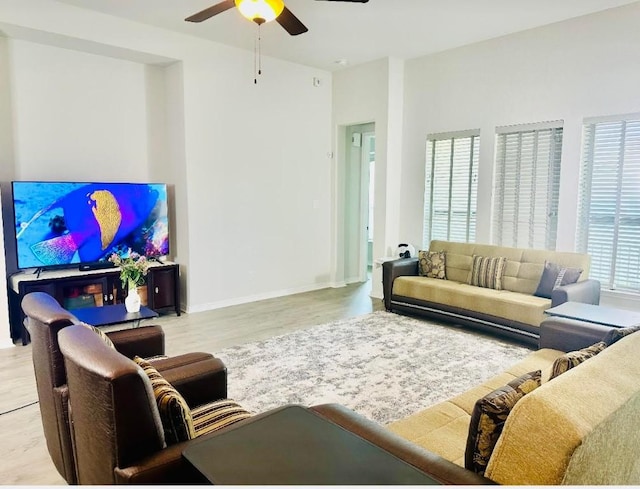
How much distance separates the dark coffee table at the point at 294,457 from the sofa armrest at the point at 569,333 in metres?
2.10

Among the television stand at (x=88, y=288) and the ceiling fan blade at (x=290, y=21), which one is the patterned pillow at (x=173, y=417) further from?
the television stand at (x=88, y=288)

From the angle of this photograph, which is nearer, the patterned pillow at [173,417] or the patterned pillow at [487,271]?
the patterned pillow at [173,417]

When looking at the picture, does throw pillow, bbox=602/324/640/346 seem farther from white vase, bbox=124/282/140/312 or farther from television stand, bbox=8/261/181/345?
television stand, bbox=8/261/181/345

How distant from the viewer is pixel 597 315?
129 inches

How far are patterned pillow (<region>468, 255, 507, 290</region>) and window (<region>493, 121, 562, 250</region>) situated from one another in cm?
51

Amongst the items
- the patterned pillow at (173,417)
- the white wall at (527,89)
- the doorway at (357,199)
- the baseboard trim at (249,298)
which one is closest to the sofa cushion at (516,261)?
the white wall at (527,89)

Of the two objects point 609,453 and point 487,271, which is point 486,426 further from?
point 487,271

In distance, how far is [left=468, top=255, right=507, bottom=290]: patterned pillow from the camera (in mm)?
4883

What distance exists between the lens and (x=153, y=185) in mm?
5207

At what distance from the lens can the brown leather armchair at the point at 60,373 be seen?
1922 millimetres

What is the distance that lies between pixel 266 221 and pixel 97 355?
4.76m

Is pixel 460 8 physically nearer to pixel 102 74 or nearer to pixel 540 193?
pixel 540 193

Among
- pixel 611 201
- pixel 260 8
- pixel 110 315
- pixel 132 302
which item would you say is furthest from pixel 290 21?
pixel 611 201

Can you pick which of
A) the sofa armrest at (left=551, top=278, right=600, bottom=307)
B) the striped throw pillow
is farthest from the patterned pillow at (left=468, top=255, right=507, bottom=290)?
the striped throw pillow
